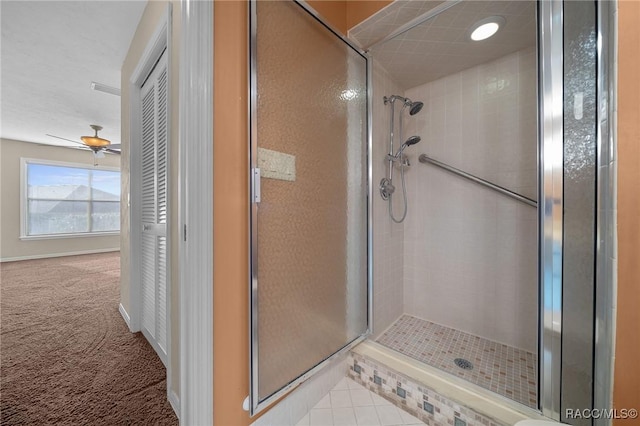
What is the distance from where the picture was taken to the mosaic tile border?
0.93 meters

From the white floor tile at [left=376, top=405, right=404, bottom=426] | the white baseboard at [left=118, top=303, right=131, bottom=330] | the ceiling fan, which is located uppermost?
the ceiling fan

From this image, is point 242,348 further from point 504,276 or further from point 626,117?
point 504,276

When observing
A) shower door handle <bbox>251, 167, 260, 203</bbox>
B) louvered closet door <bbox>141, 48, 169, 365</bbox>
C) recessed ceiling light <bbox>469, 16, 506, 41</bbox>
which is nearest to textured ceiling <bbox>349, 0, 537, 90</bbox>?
recessed ceiling light <bbox>469, 16, 506, 41</bbox>

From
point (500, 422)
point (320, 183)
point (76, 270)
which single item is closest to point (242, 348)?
point (320, 183)

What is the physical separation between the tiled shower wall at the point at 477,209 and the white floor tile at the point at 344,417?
1113 millimetres

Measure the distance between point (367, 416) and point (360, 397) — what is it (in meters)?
0.11

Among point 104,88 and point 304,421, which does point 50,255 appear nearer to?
point 104,88

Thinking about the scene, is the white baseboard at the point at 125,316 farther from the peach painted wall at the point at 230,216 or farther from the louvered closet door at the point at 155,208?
the peach painted wall at the point at 230,216

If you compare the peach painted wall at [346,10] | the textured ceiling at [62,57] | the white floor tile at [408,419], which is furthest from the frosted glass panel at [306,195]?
the textured ceiling at [62,57]

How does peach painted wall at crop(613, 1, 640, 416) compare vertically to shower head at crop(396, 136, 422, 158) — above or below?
below

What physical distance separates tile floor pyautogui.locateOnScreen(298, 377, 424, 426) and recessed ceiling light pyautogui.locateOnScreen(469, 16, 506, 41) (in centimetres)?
204

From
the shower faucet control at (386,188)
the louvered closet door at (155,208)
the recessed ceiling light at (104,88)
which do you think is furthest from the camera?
the recessed ceiling light at (104,88)

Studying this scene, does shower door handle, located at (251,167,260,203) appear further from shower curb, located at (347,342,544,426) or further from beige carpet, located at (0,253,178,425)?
beige carpet, located at (0,253,178,425)

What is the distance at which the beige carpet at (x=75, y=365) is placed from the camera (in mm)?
1115
